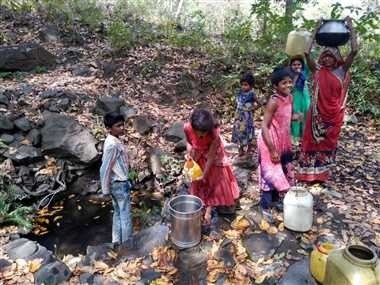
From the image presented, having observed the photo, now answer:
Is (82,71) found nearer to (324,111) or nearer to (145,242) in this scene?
(145,242)

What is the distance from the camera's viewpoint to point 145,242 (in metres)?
3.93

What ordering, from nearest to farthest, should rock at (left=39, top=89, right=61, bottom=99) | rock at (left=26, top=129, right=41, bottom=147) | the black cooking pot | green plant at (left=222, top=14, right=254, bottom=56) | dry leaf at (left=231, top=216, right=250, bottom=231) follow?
dry leaf at (left=231, top=216, right=250, bottom=231) → the black cooking pot → rock at (left=26, top=129, right=41, bottom=147) → rock at (left=39, top=89, right=61, bottom=99) → green plant at (left=222, top=14, right=254, bottom=56)

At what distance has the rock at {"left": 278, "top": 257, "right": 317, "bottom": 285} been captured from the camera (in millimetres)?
3164

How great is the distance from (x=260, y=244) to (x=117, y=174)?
1.67 metres

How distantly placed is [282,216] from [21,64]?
703 centimetres

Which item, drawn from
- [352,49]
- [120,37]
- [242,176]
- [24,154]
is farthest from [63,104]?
[352,49]

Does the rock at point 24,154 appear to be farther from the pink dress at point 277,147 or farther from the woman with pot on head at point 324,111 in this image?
the woman with pot on head at point 324,111

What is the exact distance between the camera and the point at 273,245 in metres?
3.73

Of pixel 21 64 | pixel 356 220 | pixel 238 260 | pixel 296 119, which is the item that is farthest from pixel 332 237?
pixel 21 64

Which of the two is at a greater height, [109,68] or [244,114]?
[109,68]

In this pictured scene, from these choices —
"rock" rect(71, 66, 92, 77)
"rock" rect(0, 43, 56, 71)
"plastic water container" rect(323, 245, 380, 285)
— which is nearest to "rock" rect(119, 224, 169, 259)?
"plastic water container" rect(323, 245, 380, 285)

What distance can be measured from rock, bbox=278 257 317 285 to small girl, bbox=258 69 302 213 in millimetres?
796

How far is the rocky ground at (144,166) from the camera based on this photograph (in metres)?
3.57

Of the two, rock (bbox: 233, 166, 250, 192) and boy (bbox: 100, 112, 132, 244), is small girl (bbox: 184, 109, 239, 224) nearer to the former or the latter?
boy (bbox: 100, 112, 132, 244)
